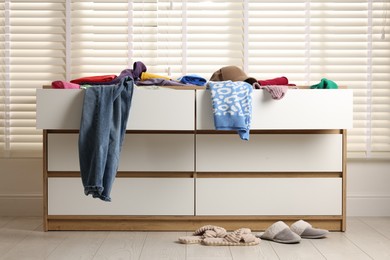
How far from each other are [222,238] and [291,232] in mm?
314

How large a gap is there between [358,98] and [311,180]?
2.66ft

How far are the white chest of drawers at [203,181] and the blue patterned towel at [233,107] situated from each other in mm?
213

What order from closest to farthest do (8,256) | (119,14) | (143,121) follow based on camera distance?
(8,256), (143,121), (119,14)

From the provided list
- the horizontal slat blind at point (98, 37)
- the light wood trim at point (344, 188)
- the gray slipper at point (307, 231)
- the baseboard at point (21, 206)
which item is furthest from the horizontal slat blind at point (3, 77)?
the light wood trim at point (344, 188)

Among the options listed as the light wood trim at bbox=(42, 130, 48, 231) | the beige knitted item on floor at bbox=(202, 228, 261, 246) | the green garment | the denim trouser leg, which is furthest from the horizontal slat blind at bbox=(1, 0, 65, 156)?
the green garment

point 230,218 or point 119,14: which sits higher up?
point 119,14

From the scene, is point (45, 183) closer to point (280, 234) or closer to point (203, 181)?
point (203, 181)

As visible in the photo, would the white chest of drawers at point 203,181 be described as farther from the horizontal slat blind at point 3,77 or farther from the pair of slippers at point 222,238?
the horizontal slat blind at point 3,77

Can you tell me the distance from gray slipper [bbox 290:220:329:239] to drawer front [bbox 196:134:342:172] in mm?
309

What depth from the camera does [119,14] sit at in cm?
388

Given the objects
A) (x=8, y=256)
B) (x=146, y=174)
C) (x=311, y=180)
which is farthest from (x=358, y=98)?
(x=8, y=256)

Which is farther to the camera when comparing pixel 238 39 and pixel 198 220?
pixel 238 39

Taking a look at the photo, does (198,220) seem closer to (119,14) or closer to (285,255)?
(285,255)

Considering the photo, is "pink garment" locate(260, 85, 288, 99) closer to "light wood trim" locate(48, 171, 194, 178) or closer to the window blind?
"light wood trim" locate(48, 171, 194, 178)
